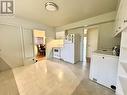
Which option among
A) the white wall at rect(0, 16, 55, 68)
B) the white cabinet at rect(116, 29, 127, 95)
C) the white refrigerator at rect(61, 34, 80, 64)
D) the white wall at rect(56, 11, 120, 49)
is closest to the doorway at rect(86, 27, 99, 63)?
the white refrigerator at rect(61, 34, 80, 64)

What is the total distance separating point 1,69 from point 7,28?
1734 mm

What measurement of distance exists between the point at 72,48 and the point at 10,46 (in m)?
2.85

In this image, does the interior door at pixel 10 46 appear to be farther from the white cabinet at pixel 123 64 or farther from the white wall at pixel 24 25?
the white cabinet at pixel 123 64

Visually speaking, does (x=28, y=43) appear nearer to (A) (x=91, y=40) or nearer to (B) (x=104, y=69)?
(B) (x=104, y=69)

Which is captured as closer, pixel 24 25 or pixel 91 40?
pixel 24 25

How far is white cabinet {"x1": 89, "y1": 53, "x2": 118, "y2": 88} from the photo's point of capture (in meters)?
2.00

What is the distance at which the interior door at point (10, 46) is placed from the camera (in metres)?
3.30

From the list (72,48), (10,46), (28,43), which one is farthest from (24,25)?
(72,48)

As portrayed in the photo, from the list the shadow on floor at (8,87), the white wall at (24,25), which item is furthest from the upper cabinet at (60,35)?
the shadow on floor at (8,87)

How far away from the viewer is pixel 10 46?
11.5ft

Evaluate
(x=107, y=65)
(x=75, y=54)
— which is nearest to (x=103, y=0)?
(x=107, y=65)

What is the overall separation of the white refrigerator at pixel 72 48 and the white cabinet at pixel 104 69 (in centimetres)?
168

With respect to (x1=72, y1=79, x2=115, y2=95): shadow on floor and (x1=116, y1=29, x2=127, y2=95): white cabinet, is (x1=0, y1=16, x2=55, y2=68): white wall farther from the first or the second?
(x1=116, y1=29, x2=127, y2=95): white cabinet

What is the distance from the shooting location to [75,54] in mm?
4176
